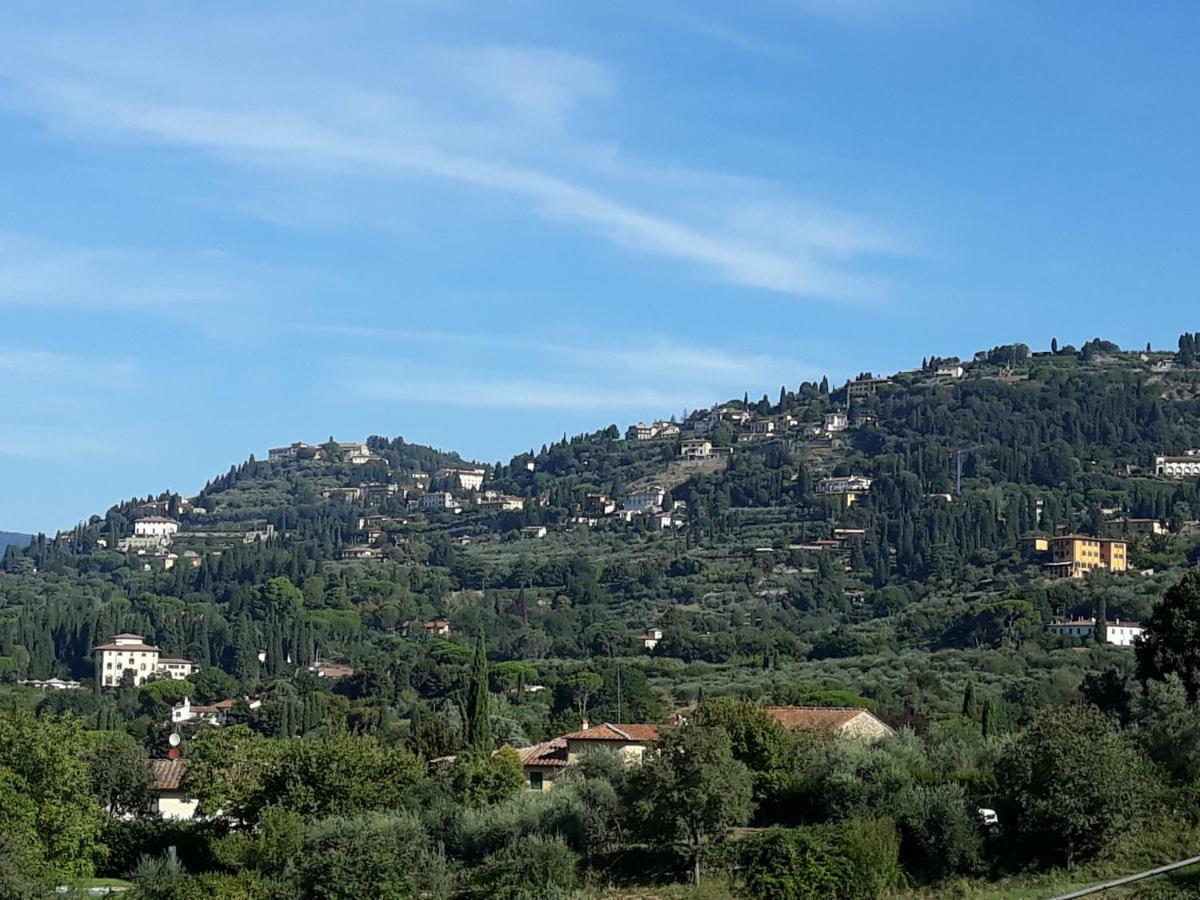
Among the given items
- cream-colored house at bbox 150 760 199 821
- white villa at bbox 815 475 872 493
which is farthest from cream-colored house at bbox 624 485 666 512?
cream-colored house at bbox 150 760 199 821

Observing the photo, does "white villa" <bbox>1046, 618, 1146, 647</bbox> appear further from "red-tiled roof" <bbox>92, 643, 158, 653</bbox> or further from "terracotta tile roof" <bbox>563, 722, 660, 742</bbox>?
"red-tiled roof" <bbox>92, 643, 158, 653</bbox>

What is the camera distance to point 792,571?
147 metres

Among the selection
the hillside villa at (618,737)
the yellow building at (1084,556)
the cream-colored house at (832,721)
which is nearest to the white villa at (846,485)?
the yellow building at (1084,556)

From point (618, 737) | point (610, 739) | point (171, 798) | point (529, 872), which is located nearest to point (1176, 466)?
point (618, 737)

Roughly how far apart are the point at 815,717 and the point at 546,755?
8.15 m

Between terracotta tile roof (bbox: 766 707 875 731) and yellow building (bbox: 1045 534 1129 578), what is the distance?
68363mm

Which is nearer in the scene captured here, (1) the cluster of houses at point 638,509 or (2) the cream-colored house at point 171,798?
(2) the cream-colored house at point 171,798

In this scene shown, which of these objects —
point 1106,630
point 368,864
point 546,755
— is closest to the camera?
point 368,864

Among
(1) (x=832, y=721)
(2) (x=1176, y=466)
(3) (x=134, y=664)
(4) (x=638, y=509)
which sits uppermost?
(2) (x=1176, y=466)

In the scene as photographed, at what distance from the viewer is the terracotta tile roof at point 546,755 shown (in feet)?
174

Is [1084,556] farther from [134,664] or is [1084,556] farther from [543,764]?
[543,764]

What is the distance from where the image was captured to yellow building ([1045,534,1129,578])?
122m

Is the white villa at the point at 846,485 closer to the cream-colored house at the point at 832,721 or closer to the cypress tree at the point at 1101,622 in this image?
the cypress tree at the point at 1101,622

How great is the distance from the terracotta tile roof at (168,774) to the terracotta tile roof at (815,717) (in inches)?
669
